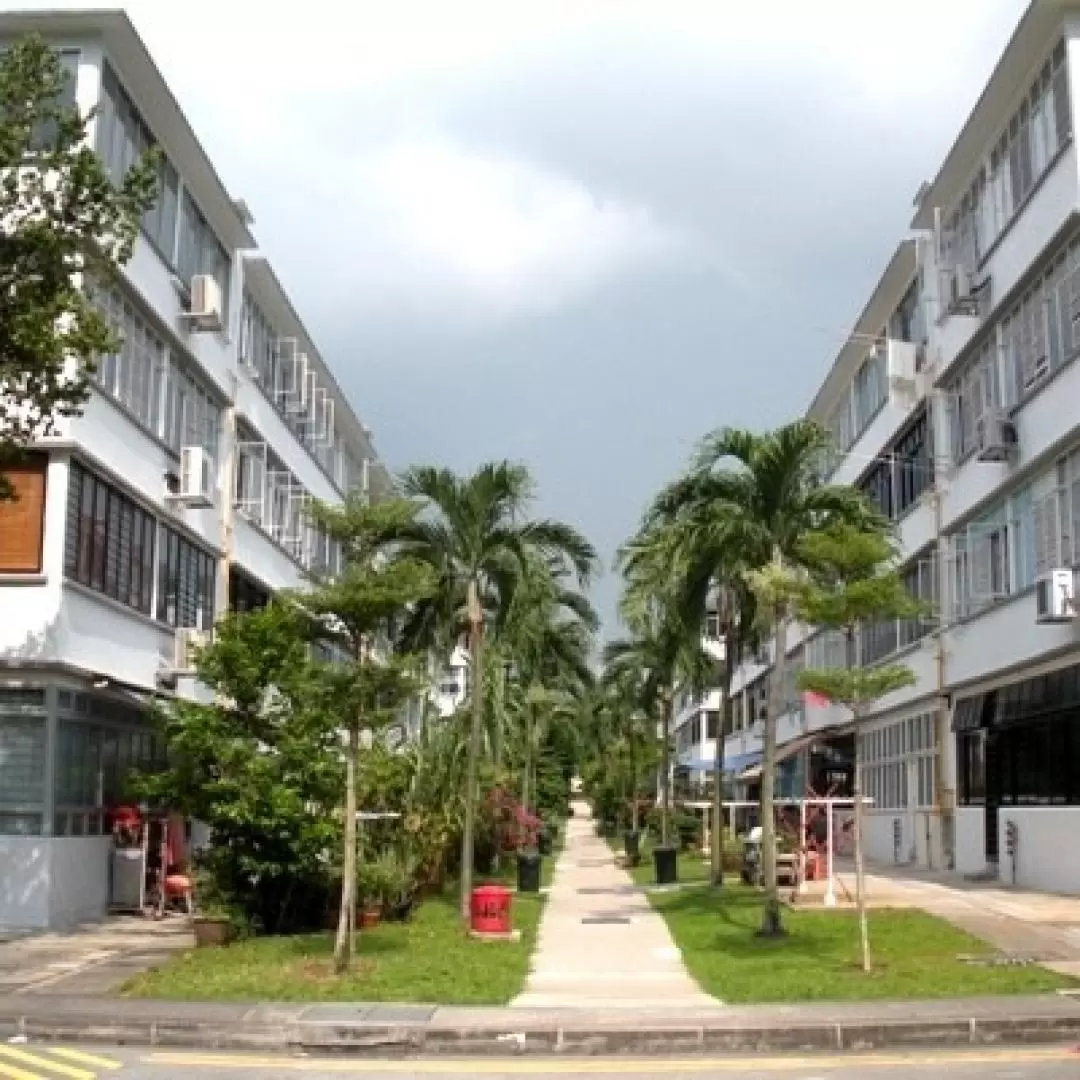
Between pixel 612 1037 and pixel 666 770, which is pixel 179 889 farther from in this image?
pixel 666 770

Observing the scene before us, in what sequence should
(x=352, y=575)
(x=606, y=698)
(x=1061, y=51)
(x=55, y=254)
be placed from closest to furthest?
(x=55, y=254) → (x=352, y=575) → (x=1061, y=51) → (x=606, y=698)

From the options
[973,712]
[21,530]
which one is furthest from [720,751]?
[21,530]

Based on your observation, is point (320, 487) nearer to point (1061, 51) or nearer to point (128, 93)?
point (128, 93)

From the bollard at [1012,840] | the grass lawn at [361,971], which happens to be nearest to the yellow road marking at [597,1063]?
the grass lawn at [361,971]

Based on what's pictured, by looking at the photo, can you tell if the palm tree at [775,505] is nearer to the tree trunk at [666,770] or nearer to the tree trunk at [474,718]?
the tree trunk at [474,718]

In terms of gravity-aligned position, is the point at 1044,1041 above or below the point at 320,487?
below

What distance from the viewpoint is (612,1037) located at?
12.7 m

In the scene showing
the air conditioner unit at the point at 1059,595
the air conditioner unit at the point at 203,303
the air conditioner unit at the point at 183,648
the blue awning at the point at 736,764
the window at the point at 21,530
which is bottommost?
the blue awning at the point at 736,764

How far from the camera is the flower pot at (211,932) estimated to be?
1933 centimetres

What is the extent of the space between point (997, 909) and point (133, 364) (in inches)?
646

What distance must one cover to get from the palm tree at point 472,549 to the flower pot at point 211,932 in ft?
11.7

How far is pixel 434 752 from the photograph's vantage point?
A: 27016 millimetres

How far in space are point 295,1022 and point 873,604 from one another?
741cm

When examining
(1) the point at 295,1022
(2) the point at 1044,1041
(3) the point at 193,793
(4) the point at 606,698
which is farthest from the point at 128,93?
(4) the point at 606,698
